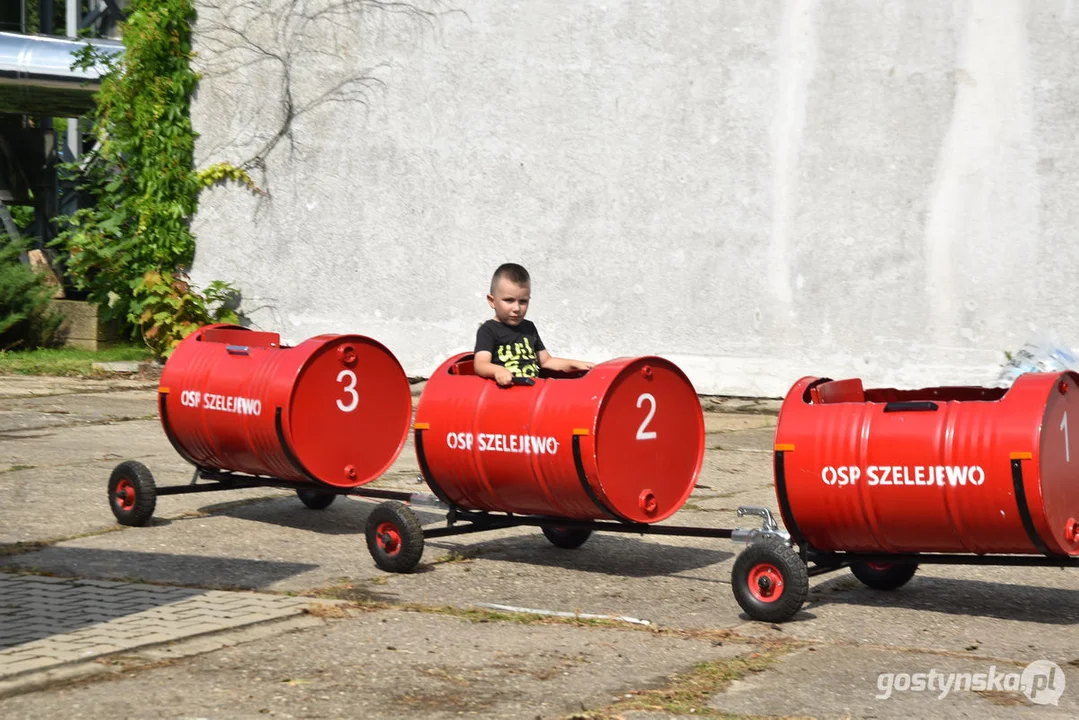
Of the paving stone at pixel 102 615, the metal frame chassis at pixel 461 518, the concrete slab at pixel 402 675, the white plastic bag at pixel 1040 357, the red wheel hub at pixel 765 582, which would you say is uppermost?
the white plastic bag at pixel 1040 357

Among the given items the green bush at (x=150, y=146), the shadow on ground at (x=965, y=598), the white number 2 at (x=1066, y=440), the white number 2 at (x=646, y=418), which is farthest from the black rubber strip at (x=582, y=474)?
the green bush at (x=150, y=146)

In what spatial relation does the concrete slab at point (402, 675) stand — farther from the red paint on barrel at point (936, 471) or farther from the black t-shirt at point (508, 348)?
the black t-shirt at point (508, 348)

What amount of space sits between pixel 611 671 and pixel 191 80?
12.6m

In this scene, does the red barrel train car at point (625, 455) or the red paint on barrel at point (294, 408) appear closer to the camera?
the red barrel train car at point (625, 455)

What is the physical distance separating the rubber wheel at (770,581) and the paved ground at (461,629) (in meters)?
0.12

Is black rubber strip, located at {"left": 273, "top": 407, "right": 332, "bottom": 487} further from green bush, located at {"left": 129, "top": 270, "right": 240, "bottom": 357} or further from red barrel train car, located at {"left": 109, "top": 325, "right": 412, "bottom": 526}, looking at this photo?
green bush, located at {"left": 129, "top": 270, "right": 240, "bottom": 357}

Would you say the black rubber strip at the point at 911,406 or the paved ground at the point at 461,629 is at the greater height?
the black rubber strip at the point at 911,406

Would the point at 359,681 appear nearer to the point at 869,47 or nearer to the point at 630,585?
the point at 630,585

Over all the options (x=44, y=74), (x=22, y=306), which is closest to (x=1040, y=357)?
(x=22, y=306)

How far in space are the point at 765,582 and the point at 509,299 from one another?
2.28 meters

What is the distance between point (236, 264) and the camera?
634 inches

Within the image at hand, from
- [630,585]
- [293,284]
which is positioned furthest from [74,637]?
[293,284]

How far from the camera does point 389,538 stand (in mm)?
7078

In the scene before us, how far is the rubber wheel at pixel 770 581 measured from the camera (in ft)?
19.4
